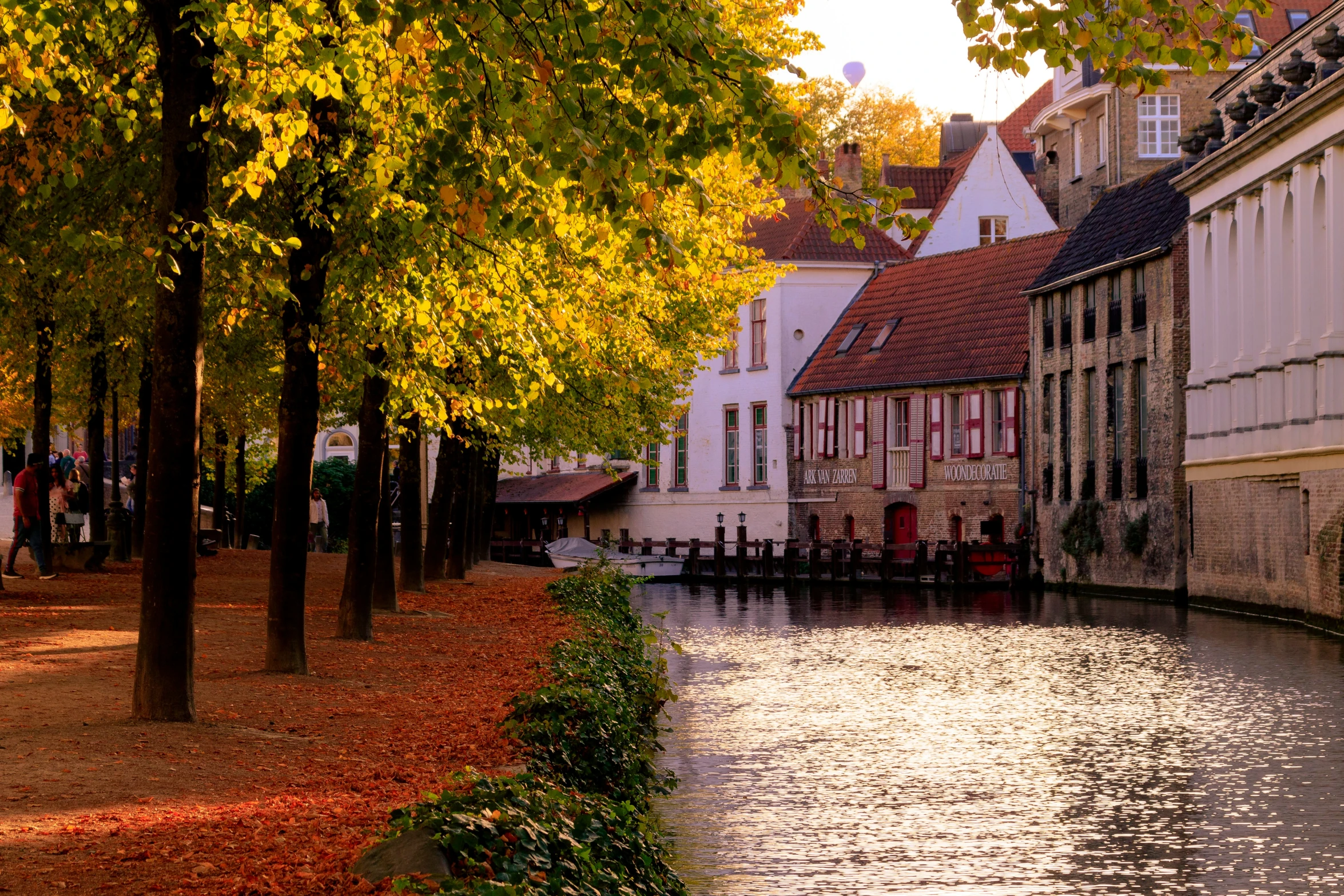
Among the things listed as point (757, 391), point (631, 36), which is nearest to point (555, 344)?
point (631, 36)

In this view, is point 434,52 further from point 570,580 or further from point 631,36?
point 570,580

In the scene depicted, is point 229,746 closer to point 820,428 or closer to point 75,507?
point 75,507

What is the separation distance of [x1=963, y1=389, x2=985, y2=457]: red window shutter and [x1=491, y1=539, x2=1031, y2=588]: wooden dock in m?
3.06

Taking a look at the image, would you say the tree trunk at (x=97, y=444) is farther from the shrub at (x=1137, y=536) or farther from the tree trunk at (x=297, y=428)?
the shrub at (x=1137, y=536)

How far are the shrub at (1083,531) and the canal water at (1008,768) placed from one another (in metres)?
18.3

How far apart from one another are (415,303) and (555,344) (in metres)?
2.56

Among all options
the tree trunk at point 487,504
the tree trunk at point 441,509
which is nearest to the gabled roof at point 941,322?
the tree trunk at point 487,504

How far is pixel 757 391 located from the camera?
62.8 m

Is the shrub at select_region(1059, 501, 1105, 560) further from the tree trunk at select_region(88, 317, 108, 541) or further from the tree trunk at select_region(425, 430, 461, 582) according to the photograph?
the tree trunk at select_region(88, 317, 108, 541)

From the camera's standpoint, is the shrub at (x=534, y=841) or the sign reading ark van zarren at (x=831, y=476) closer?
the shrub at (x=534, y=841)

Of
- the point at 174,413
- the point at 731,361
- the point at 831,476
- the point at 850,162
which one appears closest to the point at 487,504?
the point at 831,476

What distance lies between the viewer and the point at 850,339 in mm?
59594

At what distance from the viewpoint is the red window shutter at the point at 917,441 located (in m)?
54.6

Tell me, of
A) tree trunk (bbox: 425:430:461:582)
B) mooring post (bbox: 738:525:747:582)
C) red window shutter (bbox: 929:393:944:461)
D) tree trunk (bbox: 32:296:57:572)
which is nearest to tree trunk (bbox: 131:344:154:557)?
tree trunk (bbox: 32:296:57:572)
